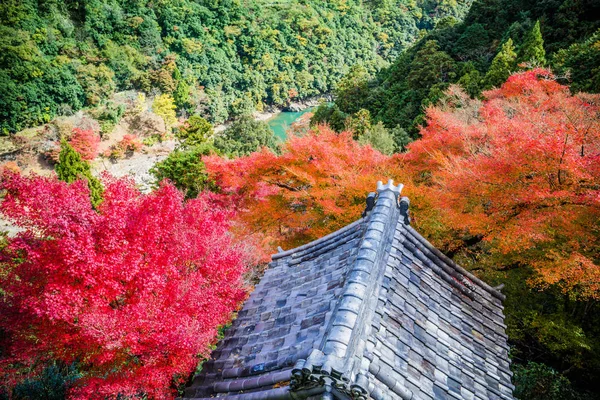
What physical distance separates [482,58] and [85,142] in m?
39.3

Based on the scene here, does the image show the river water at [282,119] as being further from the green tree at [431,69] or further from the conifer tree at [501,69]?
the conifer tree at [501,69]

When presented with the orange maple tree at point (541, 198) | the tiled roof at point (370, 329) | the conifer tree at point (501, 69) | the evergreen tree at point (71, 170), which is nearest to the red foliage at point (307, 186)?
the orange maple tree at point (541, 198)

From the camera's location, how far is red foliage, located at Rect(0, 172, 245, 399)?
250 inches

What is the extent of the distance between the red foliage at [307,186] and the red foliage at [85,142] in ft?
90.4

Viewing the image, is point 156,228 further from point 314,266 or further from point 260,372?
point 260,372

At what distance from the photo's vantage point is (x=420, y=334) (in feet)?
11.7

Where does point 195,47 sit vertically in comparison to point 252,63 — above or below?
below

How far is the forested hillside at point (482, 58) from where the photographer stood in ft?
67.1

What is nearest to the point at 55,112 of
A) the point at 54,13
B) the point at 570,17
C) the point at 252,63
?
the point at 54,13

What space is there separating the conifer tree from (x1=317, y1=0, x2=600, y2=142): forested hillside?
6 centimetres

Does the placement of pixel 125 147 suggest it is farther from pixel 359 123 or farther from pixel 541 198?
pixel 541 198

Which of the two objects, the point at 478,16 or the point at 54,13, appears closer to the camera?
the point at 478,16

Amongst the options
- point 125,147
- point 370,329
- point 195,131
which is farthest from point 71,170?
point 370,329

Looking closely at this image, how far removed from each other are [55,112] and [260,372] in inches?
1775
